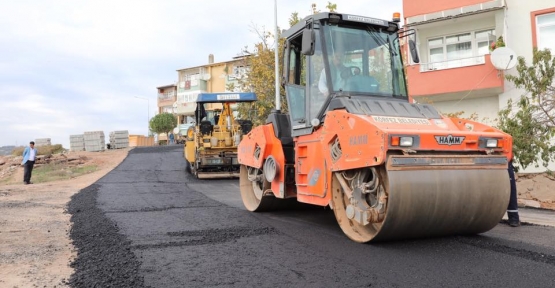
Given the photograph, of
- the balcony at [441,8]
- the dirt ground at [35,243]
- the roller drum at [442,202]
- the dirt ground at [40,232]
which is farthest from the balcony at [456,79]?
the dirt ground at [35,243]

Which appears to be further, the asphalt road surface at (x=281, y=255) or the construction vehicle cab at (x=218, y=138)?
the construction vehicle cab at (x=218, y=138)

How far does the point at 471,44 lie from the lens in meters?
15.4

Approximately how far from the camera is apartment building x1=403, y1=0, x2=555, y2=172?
13.8 m

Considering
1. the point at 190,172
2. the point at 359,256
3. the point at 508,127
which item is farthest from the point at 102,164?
the point at 359,256

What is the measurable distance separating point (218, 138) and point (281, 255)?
37.7ft

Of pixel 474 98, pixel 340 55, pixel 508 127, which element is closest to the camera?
pixel 340 55

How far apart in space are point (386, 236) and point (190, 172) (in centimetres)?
1398

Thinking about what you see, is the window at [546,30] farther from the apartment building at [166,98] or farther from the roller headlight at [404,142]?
the apartment building at [166,98]

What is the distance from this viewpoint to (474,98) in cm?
1511

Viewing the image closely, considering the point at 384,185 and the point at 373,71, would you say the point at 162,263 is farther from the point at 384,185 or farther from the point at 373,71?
the point at 373,71

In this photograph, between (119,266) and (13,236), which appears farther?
(13,236)

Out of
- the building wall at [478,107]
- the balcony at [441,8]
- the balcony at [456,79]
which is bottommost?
the building wall at [478,107]

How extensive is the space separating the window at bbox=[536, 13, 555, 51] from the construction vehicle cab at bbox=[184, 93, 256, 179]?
888 centimetres

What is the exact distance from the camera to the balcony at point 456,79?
46.2 feet
